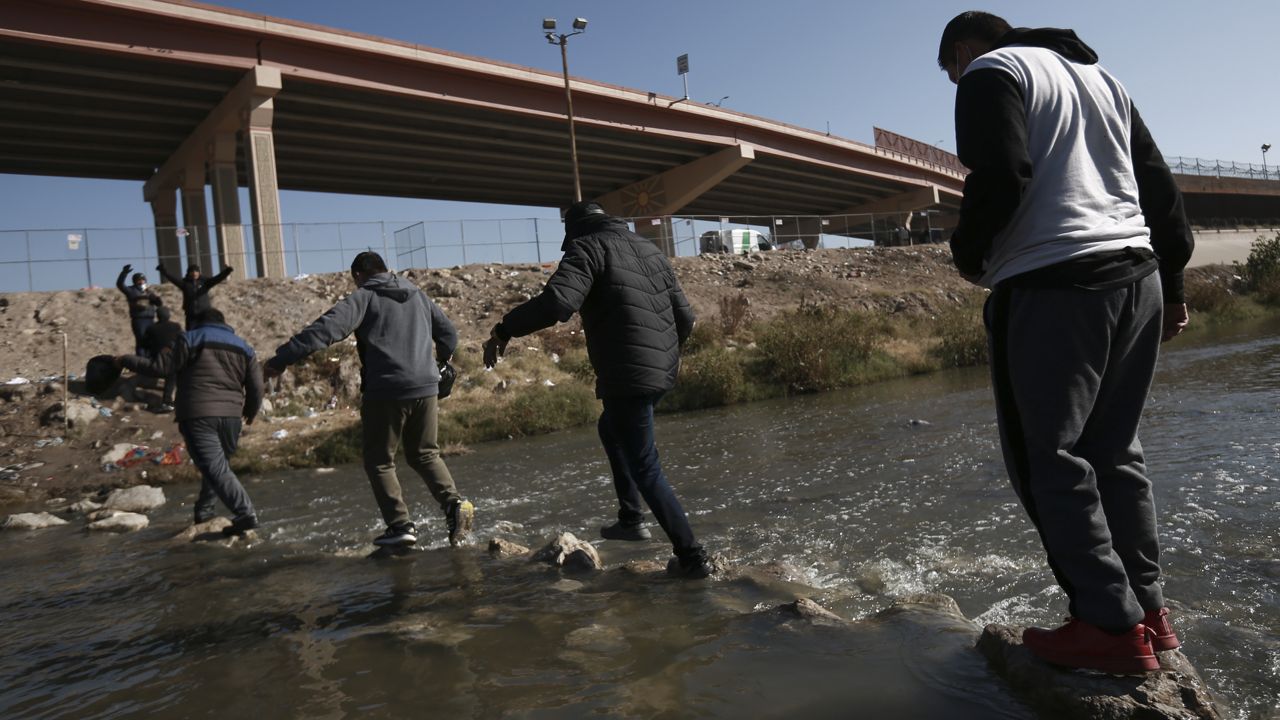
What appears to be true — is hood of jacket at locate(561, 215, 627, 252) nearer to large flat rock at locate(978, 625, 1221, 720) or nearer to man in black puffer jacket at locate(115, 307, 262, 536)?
large flat rock at locate(978, 625, 1221, 720)

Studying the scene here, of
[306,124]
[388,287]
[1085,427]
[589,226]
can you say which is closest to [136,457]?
[388,287]

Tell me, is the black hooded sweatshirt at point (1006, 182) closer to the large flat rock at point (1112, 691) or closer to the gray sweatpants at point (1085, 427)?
the gray sweatpants at point (1085, 427)

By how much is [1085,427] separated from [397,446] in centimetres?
398

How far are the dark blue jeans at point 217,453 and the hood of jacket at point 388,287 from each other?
1.93m

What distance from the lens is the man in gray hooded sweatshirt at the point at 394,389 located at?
5129 mm

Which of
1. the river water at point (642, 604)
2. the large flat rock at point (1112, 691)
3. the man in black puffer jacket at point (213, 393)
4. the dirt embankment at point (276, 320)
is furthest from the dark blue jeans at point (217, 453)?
the dirt embankment at point (276, 320)

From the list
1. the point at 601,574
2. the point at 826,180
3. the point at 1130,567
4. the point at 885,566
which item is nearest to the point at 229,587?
the point at 601,574

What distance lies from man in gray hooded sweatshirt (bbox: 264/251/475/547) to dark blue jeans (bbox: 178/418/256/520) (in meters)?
1.58

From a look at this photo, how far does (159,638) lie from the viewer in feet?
12.2

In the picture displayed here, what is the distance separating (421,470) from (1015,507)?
379cm

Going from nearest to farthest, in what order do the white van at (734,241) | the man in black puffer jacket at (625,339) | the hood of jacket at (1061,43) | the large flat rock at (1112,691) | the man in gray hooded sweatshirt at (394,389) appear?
1. the large flat rock at (1112,691)
2. the hood of jacket at (1061,43)
3. the man in black puffer jacket at (625,339)
4. the man in gray hooded sweatshirt at (394,389)
5. the white van at (734,241)

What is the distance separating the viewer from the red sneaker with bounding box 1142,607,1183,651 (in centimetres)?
224

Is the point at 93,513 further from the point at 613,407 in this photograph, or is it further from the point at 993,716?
the point at 993,716

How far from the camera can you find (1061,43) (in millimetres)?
2410
